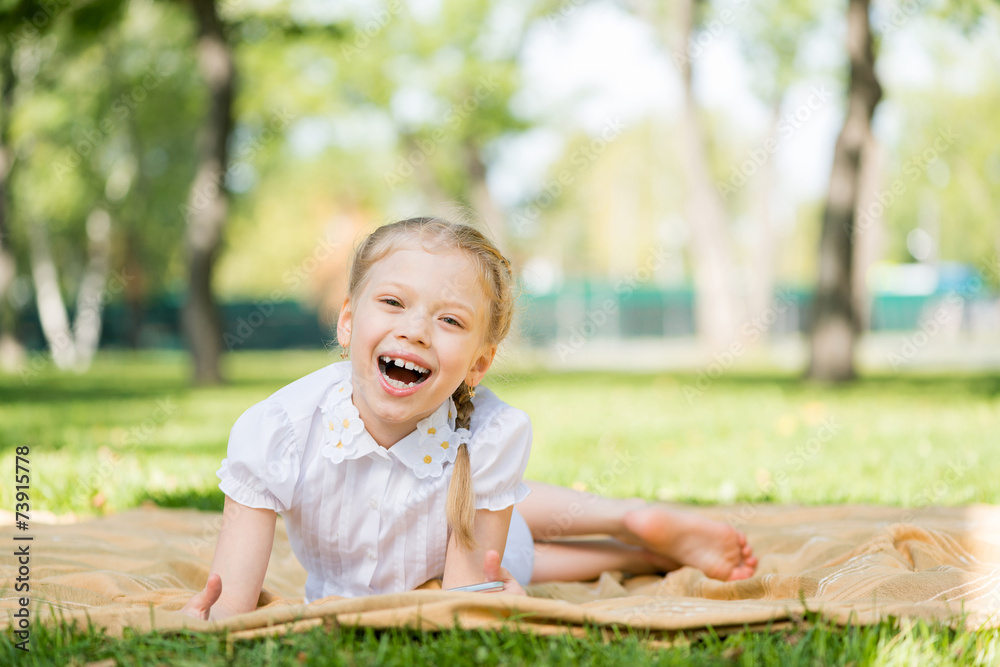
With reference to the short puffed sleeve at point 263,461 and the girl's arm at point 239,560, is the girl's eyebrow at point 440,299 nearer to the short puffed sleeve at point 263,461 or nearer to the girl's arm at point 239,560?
the short puffed sleeve at point 263,461

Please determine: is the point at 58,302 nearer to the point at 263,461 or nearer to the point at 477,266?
the point at 263,461

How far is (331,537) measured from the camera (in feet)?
7.14

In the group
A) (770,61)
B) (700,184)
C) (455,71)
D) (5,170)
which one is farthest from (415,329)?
(770,61)

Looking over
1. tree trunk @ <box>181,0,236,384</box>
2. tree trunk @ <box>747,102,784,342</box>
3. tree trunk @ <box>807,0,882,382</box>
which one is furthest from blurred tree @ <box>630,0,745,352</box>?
tree trunk @ <box>181,0,236,384</box>

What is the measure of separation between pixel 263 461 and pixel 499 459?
55cm

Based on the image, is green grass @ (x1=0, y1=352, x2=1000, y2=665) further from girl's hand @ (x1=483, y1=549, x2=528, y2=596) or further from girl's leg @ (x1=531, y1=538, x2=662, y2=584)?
girl's leg @ (x1=531, y1=538, x2=662, y2=584)

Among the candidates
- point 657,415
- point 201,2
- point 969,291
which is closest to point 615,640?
point 657,415

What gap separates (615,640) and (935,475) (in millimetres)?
3012

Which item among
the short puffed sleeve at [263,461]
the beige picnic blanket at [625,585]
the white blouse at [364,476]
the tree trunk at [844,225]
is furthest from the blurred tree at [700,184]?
the short puffed sleeve at [263,461]

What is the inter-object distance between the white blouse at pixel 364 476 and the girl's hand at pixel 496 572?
0.11m

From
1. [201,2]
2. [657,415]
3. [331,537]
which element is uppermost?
[201,2]

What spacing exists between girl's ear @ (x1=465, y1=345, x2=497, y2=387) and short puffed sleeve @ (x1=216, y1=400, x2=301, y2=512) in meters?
0.46

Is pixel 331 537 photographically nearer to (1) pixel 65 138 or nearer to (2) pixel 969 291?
(1) pixel 65 138

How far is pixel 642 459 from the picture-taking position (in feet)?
16.7
